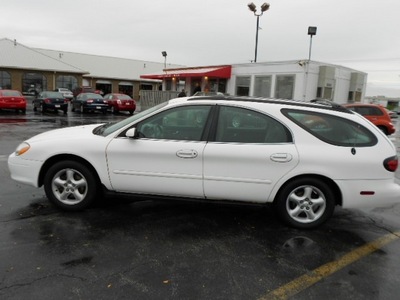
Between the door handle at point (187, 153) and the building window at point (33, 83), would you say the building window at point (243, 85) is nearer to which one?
the door handle at point (187, 153)

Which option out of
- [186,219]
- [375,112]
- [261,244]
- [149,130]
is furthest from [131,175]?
[375,112]

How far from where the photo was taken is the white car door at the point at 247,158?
4.24 m

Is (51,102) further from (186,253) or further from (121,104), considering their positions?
(186,253)

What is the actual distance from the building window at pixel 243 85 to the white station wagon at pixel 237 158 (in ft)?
60.7

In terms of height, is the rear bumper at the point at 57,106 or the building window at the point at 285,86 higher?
the building window at the point at 285,86

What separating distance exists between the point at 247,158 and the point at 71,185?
2.28 meters

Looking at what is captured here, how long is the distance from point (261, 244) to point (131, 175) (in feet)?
5.77

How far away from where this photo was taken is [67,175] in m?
4.62

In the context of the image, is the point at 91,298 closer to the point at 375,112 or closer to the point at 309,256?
the point at 309,256

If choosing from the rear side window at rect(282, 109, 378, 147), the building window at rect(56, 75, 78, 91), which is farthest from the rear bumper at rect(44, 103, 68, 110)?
the rear side window at rect(282, 109, 378, 147)

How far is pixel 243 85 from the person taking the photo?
23.0 meters

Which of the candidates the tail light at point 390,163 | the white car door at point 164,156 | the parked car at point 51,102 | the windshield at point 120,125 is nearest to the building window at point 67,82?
the parked car at point 51,102

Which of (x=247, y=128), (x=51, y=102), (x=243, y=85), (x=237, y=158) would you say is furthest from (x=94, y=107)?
(x=237, y=158)

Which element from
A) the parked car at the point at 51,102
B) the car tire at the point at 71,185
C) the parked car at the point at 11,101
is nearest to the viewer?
the car tire at the point at 71,185
